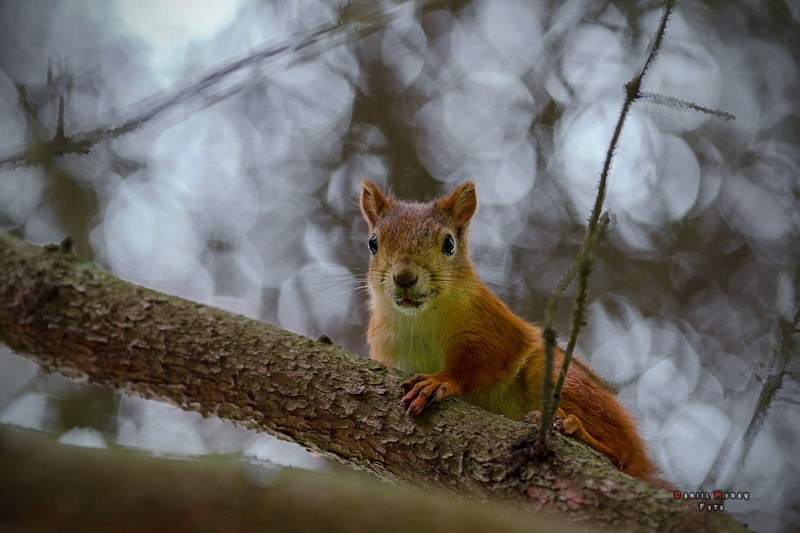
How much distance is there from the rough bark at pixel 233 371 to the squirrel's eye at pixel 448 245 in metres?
1.10

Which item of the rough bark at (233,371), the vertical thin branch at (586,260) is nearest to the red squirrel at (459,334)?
the rough bark at (233,371)

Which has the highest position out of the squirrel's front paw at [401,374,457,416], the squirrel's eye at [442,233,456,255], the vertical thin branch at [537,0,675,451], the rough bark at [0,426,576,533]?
the squirrel's eye at [442,233,456,255]

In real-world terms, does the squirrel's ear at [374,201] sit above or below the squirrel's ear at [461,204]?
below

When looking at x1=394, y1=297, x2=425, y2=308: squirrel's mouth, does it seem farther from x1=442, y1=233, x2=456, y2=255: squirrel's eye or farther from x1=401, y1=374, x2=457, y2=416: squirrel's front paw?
x1=401, y1=374, x2=457, y2=416: squirrel's front paw

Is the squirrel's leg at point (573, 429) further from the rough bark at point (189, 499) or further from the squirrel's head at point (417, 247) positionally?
the rough bark at point (189, 499)

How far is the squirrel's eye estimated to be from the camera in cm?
326

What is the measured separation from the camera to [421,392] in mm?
2238

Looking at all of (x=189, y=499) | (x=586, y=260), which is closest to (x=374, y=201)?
(x=586, y=260)

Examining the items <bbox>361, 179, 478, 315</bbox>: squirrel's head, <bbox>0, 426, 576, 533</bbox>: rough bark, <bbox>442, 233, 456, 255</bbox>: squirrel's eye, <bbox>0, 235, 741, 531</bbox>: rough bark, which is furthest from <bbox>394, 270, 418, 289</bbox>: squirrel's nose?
<bbox>0, 426, 576, 533</bbox>: rough bark

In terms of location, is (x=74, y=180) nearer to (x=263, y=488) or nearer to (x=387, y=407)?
(x=387, y=407)

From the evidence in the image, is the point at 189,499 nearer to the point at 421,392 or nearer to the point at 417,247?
the point at 421,392

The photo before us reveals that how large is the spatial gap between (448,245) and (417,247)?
20 centimetres

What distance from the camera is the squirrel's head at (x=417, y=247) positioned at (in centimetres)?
296

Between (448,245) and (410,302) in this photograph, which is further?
(448,245)
